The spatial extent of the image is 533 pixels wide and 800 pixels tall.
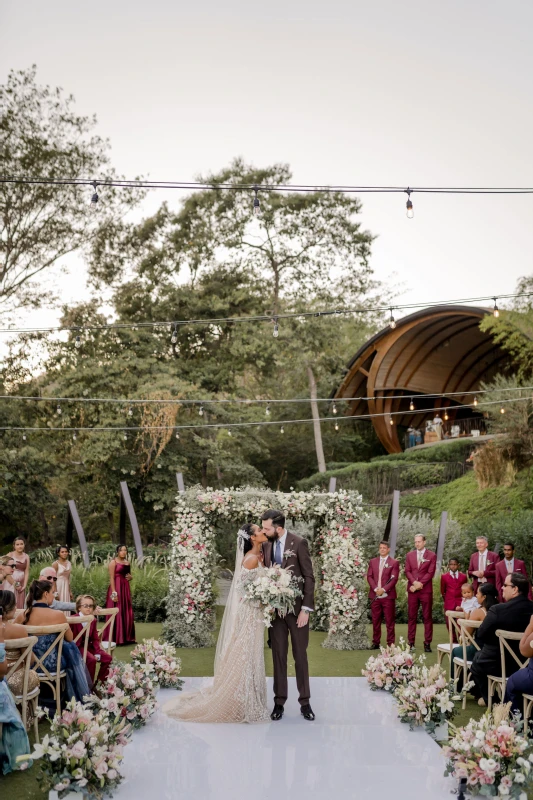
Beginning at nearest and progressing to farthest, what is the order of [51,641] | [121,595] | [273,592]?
[51,641]
[273,592]
[121,595]

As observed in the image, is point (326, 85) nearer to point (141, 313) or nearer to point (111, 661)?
point (111, 661)

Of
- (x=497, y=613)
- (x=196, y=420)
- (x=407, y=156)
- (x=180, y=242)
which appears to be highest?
(x=180, y=242)

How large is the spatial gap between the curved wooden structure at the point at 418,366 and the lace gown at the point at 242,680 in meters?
21.9

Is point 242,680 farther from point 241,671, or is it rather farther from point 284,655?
A: point 284,655

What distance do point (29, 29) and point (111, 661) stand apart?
1273 cm

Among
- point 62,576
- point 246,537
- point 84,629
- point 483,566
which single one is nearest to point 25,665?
point 84,629

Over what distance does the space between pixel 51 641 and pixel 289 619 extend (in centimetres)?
191

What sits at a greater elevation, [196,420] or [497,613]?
[196,420]

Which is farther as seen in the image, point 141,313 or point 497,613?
point 141,313

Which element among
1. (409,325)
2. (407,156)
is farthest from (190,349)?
(407,156)

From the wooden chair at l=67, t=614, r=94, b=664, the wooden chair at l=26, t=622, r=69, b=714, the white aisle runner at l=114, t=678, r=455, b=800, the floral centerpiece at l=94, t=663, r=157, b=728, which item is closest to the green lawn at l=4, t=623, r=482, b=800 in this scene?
the white aisle runner at l=114, t=678, r=455, b=800

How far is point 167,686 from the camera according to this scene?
A: 24.8 ft

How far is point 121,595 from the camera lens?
10414mm

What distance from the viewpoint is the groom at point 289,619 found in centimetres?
632
